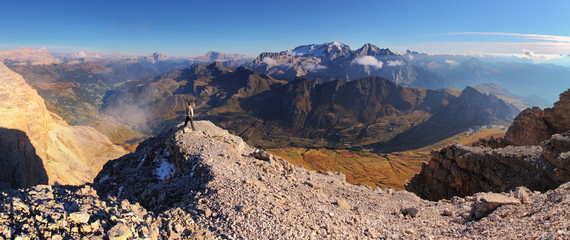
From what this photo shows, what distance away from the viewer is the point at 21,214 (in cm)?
989

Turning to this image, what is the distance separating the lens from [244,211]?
13547 millimetres

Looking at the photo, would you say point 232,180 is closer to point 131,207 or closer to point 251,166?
point 251,166

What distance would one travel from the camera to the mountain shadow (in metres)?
38.9

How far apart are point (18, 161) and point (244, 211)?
161ft

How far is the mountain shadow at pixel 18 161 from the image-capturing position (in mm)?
38938

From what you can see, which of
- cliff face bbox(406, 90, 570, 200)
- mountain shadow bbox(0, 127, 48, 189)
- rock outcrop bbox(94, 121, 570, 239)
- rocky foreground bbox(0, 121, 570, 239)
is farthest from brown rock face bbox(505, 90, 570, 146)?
mountain shadow bbox(0, 127, 48, 189)

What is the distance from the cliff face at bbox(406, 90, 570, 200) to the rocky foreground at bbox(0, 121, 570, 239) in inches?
471

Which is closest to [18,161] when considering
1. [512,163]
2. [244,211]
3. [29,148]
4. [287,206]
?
[29,148]

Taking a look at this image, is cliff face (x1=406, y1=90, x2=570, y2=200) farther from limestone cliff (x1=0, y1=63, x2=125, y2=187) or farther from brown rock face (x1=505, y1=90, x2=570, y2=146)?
limestone cliff (x1=0, y1=63, x2=125, y2=187)

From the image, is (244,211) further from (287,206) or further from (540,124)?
(540,124)

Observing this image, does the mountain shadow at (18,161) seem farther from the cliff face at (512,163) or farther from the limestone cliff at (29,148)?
the cliff face at (512,163)

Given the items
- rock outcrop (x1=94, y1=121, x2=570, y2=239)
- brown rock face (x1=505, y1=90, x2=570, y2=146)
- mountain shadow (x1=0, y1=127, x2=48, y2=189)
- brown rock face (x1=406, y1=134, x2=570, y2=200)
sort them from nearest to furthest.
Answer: rock outcrop (x1=94, y1=121, x2=570, y2=239), brown rock face (x1=406, y1=134, x2=570, y2=200), mountain shadow (x1=0, y1=127, x2=48, y2=189), brown rock face (x1=505, y1=90, x2=570, y2=146)

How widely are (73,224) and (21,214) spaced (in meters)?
2.01

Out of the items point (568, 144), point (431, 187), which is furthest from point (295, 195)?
point (431, 187)
